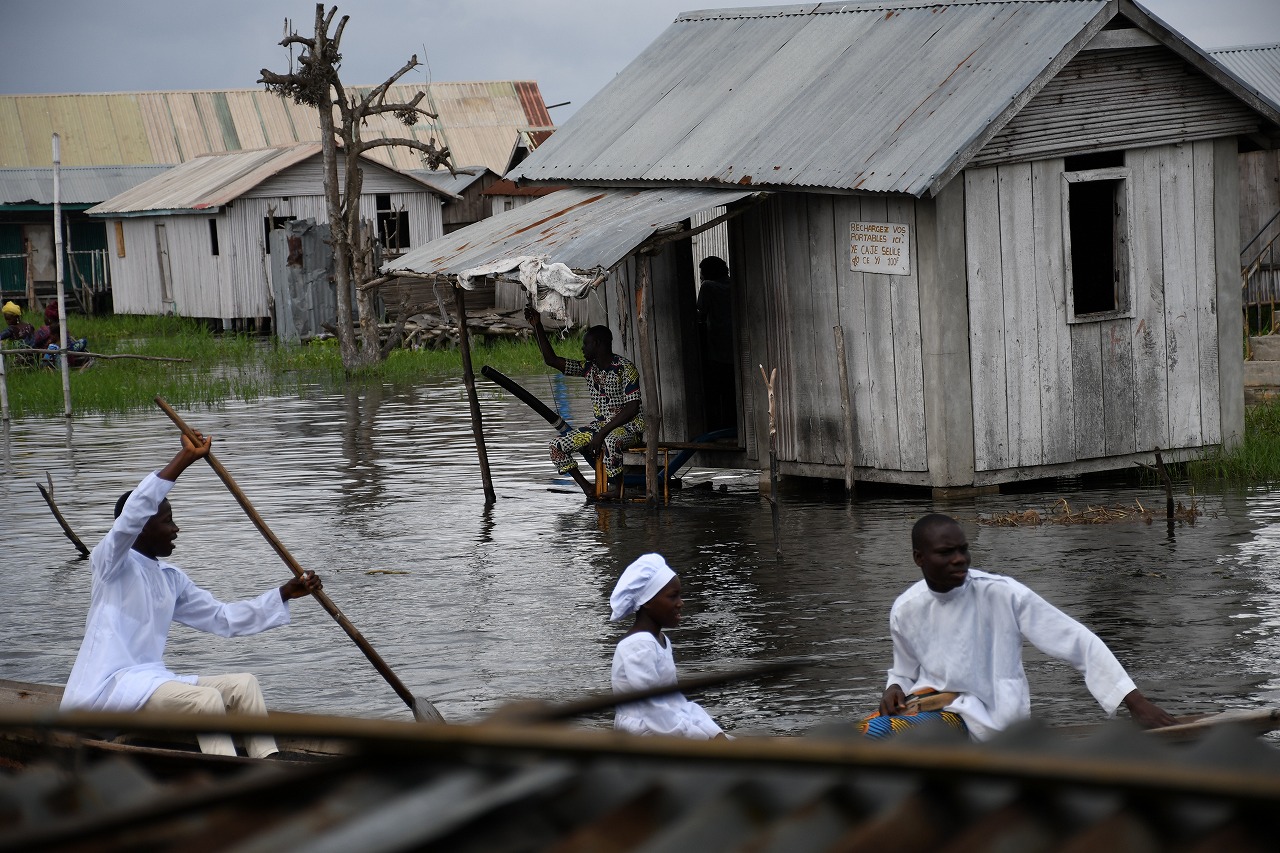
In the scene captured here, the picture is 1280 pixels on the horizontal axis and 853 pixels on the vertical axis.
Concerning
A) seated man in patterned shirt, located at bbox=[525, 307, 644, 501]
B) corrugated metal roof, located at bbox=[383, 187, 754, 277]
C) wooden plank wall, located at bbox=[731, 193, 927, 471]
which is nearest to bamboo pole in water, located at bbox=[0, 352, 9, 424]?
corrugated metal roof, located at bbox=[383, 187, 754, 277]

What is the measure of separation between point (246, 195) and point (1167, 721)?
1210 inches

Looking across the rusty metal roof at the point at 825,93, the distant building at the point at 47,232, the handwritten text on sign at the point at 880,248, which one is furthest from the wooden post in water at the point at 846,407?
the distant building at the point at 47,232

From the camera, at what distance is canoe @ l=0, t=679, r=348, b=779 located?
18.3 feet

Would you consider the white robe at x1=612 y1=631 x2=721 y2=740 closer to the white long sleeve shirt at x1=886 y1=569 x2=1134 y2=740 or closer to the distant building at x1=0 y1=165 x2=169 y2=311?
the white long sleeve shirt at x1=886 y1=569 x2=1134 y2=740

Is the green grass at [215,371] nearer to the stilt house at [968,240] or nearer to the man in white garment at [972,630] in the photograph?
the stilt house at [968,240]

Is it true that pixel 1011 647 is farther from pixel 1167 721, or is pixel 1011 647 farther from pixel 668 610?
pixel 668 610

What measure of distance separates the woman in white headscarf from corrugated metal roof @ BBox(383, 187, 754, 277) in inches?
232

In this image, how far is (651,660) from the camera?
5.29 metres

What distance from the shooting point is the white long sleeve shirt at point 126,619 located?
593cm

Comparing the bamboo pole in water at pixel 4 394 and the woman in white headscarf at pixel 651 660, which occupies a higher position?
the bamboo pole in water at pixel 4 394

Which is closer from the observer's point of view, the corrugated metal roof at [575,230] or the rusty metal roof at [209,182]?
the corrugated metal roof at [575,230]

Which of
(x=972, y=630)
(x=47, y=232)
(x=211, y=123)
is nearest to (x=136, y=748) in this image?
(x=972, y=630)

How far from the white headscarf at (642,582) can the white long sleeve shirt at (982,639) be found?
839mm

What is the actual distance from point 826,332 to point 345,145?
14.6m
